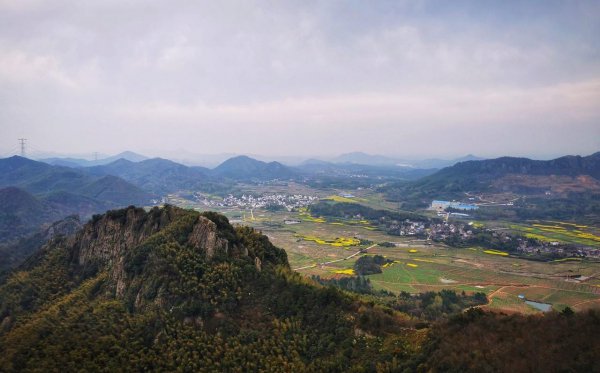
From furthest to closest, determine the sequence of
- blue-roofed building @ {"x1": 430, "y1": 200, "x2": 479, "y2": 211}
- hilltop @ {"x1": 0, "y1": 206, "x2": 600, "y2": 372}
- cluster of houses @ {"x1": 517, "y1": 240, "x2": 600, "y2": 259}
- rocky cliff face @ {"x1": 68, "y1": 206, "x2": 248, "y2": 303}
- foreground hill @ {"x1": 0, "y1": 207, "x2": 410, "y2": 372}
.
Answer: blue-roofed building @ {"x1": 430, "y1": 200, "x2": 479, "y2": 211}, cluster of houses @ {"x1": 517, "y1": 240, "x2": 600, "y2": 259}, rocky cliff face @ {"x1": 68, "y1": 206, "x2": 248, "y2": 303}, foreground hill @ {"x1": 0, "y1": 207, "x2": 410, "y2": 372}, hilltop @ {"x1": 0, "y1": 206, "x2": 600, "y2": 372}

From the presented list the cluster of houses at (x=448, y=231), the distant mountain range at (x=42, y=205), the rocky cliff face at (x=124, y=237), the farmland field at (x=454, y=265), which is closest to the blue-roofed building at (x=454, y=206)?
the farmland field at (x=454, y=265)

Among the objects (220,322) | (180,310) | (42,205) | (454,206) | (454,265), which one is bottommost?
(454,265)

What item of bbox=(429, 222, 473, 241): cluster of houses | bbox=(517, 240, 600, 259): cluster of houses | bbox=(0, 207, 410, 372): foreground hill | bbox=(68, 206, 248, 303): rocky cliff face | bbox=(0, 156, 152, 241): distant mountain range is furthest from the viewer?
bbox=(0, 156, 152, 241): distant mountain range

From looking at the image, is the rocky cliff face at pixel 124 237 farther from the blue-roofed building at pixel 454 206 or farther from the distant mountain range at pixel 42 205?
the blue-roofed building at pixel 454 206

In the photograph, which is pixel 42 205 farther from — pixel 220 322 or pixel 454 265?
pixel 220 322

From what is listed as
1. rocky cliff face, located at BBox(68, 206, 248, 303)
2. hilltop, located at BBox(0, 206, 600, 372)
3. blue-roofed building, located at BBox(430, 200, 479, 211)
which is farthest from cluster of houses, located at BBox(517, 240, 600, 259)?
rocky cliff face, located at BBox(68, 206, 248, 303)

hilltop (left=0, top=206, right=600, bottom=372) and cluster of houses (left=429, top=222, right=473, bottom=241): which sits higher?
hilltop (left=0, top=206, right=600, bottom=372)

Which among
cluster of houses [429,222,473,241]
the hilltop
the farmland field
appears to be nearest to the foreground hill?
the hilltop

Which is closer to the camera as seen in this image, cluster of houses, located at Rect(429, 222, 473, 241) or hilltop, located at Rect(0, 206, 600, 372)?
hilltop, located at Rect(0, 206, 600, 372)

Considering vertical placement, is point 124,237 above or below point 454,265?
above

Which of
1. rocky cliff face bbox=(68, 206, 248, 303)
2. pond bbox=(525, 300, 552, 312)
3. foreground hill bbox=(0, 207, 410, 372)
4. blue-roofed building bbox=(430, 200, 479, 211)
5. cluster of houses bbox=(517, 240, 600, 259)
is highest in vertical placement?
rocky cliff face bbox=(68, 206, 248, 303)

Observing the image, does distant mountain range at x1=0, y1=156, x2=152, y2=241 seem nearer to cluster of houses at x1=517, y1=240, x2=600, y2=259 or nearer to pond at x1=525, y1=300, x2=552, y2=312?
pond at x1=525, y1=300, x2=552, y2=312

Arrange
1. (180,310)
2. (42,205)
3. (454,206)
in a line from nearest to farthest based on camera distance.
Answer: (180,310) → (42,205) → (454,206)

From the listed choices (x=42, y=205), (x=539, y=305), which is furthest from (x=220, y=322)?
(x=42, y=205)
